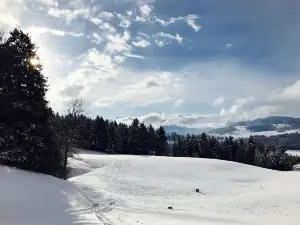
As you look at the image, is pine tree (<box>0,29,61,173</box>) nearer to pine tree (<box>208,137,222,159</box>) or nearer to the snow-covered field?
the snow-covered field

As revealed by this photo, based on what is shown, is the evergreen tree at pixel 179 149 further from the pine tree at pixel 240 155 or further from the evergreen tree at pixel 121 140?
the evergreen tree at pixel 121 140

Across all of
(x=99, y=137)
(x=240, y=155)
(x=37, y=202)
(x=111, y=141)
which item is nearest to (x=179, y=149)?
(x=240, y=155)

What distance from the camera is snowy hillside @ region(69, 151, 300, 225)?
2283 centimetres

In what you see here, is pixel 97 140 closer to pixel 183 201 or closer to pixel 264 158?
pixel 264 158

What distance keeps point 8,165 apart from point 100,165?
32371 millimetres

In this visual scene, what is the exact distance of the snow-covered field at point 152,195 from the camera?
58.0 feet

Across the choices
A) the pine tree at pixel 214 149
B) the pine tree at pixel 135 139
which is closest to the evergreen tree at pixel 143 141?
the pine tree at pixel 135 139

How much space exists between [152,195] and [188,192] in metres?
5.55

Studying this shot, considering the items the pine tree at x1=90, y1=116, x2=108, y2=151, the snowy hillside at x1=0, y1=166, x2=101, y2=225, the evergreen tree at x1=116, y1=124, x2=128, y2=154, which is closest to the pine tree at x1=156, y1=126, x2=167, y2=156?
the evergreen tree at x1=116, y1=124, x2=128, y2=154

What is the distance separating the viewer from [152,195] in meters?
36.1

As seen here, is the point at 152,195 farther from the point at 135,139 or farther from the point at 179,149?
the point at 179,149

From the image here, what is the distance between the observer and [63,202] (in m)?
20.1

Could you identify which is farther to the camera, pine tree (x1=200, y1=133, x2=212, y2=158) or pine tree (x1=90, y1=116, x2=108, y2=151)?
pine tree (x1=200, y1=133, x2=212, y2=158)

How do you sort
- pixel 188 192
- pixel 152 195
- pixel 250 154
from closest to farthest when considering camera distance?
pixel 152 195 < pixel 188 192 < pixel 250 154
